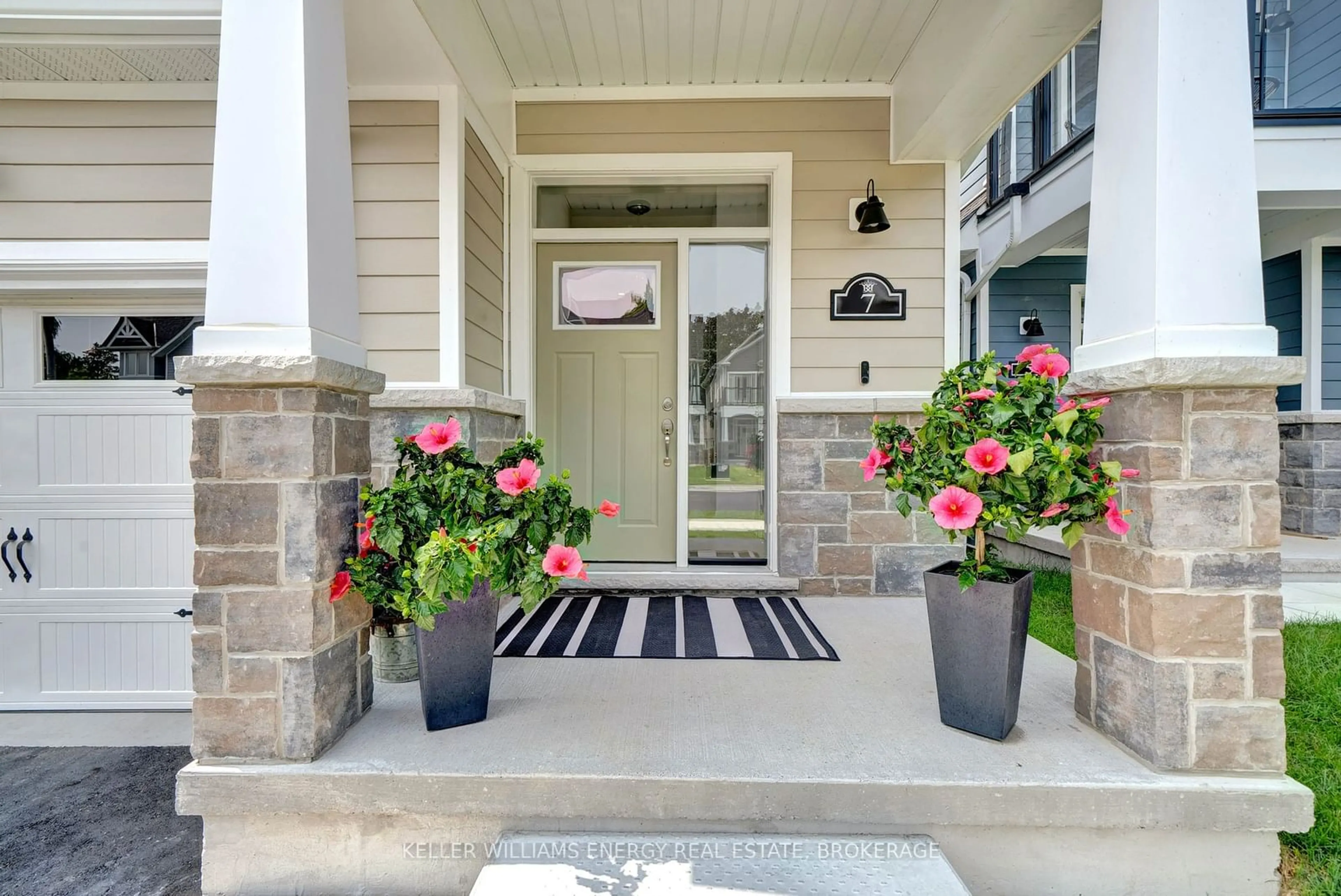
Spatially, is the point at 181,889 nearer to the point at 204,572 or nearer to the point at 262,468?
the point at 204,572

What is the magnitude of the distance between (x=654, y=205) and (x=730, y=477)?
160 cm

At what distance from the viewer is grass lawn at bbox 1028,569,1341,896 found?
1.47 metres

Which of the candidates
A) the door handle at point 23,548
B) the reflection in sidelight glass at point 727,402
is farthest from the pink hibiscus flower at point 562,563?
the door handle at point 23,548

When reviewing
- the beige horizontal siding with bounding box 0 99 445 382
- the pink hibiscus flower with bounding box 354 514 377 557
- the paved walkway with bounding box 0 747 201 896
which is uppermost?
the beige horizontal siding with bounding box 0 99 445 382

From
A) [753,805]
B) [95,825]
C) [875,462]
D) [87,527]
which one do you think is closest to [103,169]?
[87,527]

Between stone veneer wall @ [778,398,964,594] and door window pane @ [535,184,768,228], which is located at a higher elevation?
door window pane @ [535,184,768,228]

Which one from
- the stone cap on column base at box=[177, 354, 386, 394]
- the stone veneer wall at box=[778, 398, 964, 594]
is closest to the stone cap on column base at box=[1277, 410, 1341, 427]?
the stone veneer wall at box=[778, 398, 964, 594]

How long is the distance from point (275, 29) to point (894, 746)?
244cm

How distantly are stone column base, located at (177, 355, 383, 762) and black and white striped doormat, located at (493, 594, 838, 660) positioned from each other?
70 centimetres

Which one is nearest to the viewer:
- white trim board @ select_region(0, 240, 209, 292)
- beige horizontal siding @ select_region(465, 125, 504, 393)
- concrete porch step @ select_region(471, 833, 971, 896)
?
concrete porch step @ select_region(471, 833, 971, 896)

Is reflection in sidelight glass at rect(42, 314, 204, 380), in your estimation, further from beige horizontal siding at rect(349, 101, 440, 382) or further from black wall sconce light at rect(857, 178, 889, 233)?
black wall sconce light at rect(857, 178, 889, 233)

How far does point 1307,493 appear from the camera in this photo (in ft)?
15.0

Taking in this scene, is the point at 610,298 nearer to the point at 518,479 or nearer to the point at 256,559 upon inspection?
the point at 518,479

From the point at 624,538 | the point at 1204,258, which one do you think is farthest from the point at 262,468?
the point at 1204,258
